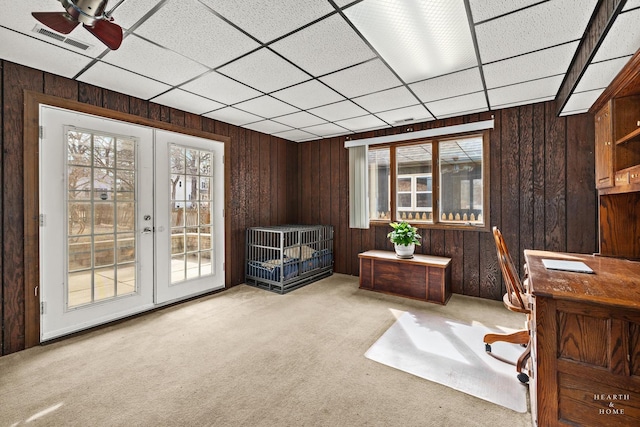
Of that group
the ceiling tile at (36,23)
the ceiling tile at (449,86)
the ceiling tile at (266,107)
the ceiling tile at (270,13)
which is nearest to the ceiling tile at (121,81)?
the ceiling tile at (36,23)

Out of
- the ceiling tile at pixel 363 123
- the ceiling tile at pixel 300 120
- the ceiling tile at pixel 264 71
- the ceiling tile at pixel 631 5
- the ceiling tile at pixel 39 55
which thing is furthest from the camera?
the ceiling tile at pixel 363 123

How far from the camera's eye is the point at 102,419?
1.73 meters

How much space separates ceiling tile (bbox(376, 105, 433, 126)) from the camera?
372cm

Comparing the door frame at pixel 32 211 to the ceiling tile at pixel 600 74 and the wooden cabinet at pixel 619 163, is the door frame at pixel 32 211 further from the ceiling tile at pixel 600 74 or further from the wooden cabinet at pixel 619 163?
the wooden cabinet at pixel 619 163

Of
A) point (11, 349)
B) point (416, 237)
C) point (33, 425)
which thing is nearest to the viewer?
point (33, 425)

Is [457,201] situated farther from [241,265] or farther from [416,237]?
[241,265]

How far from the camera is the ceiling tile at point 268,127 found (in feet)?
14.3

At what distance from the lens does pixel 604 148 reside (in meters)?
2.70

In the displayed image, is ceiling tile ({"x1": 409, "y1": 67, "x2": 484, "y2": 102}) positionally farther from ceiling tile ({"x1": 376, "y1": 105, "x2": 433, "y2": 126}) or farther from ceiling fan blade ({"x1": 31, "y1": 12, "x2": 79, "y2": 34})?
ceiling fan blade ({"x1": 31, "y1": 12, "x2": 79, "y2": 34})

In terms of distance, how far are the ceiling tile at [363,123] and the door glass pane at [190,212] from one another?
2077mm

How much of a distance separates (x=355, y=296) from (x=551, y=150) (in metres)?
3.07

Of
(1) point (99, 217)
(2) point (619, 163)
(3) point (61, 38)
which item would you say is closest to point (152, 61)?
(3) point (61, 38)

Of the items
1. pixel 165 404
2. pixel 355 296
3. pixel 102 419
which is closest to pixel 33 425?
pixel 102 419

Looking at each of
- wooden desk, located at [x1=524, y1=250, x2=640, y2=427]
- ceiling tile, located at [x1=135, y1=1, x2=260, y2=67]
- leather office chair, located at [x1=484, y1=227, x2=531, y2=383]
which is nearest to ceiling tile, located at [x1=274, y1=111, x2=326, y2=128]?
ceiling tile, located at [x1=135, y1=1, x2=260, y2=67]
